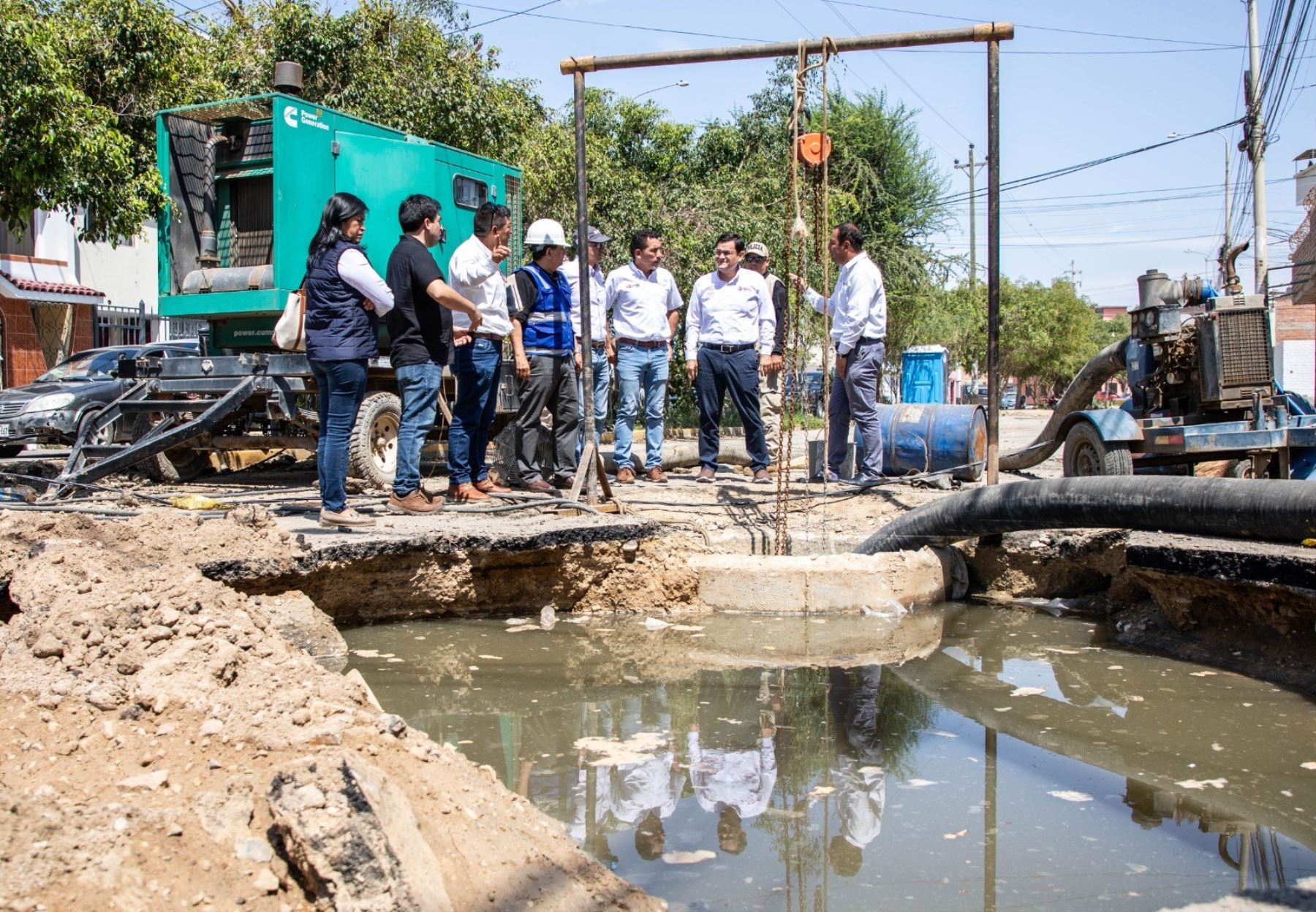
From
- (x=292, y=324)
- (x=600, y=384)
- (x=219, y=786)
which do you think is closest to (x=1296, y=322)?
(x=600, y=384)

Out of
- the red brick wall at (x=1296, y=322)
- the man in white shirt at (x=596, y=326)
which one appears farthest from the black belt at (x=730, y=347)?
the red brick wall at (x=1296, y=322)

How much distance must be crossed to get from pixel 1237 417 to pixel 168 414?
744 centimetres

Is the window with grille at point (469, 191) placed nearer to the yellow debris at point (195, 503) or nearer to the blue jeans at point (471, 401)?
the blue jeans at point (471, 401)

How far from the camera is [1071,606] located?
20.0 feet

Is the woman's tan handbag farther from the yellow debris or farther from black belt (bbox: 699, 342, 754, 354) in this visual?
black belt (bbox: 699, 342, 754, 354)

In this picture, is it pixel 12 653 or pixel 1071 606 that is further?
pixel 1071 606

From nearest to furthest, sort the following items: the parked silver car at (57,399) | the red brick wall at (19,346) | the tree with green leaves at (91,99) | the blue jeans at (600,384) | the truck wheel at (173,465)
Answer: the blue jeans at (600,384), the truck wheel at (173,465), the parked silver car at (57,399), the tree with green leaves at (91,99), the red brick wall at (19,346)

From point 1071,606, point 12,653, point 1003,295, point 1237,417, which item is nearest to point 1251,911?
point 12,653

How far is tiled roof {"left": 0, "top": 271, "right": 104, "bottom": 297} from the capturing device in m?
18.8

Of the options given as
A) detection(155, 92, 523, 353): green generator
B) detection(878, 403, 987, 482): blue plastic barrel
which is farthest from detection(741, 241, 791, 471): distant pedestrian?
detection(155, 92, 523, 353): green generator

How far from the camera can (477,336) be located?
6496 mm

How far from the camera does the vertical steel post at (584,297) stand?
6414mm

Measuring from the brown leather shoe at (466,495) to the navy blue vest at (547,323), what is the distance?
0.96 meters

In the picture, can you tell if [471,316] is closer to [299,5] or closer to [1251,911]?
[1251,911]
